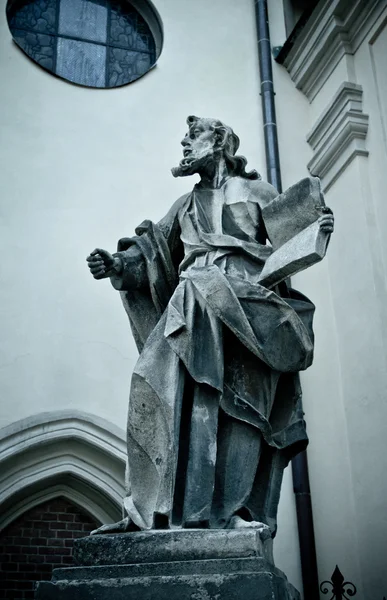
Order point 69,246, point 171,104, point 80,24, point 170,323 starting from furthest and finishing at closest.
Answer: point 80,24 → point 171,104 → point 69,246 → point 170,323

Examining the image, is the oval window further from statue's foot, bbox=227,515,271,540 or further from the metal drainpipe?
statue's foot, bbox=227,515,271,540

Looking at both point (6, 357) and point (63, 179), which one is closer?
point (6, 357)

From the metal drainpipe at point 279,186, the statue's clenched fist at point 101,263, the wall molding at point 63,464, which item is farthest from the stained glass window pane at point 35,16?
the statue's clenched fist at point 101,263

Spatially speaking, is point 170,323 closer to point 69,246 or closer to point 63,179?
point 69,246

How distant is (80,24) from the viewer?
7340mm

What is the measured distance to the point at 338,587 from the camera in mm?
4613

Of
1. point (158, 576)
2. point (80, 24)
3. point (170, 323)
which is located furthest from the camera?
point (80, 24)

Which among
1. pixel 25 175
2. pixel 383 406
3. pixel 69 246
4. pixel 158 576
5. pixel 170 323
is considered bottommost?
pixel 158 576

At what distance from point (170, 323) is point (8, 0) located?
16.5ft

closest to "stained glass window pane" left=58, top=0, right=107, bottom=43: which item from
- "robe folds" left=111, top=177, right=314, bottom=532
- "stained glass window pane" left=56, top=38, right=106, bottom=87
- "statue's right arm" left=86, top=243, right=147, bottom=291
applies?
"stained glass window pane" left=56, top=38, right=106, bottom=87

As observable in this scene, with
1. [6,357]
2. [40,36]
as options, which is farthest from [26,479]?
[40,36]

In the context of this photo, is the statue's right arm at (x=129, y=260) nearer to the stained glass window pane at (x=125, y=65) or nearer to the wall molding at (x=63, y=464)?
the wall molding at (x=63, y=464)

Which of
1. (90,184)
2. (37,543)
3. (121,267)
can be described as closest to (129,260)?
(121,267)

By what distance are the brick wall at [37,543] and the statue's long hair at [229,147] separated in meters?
2.92
